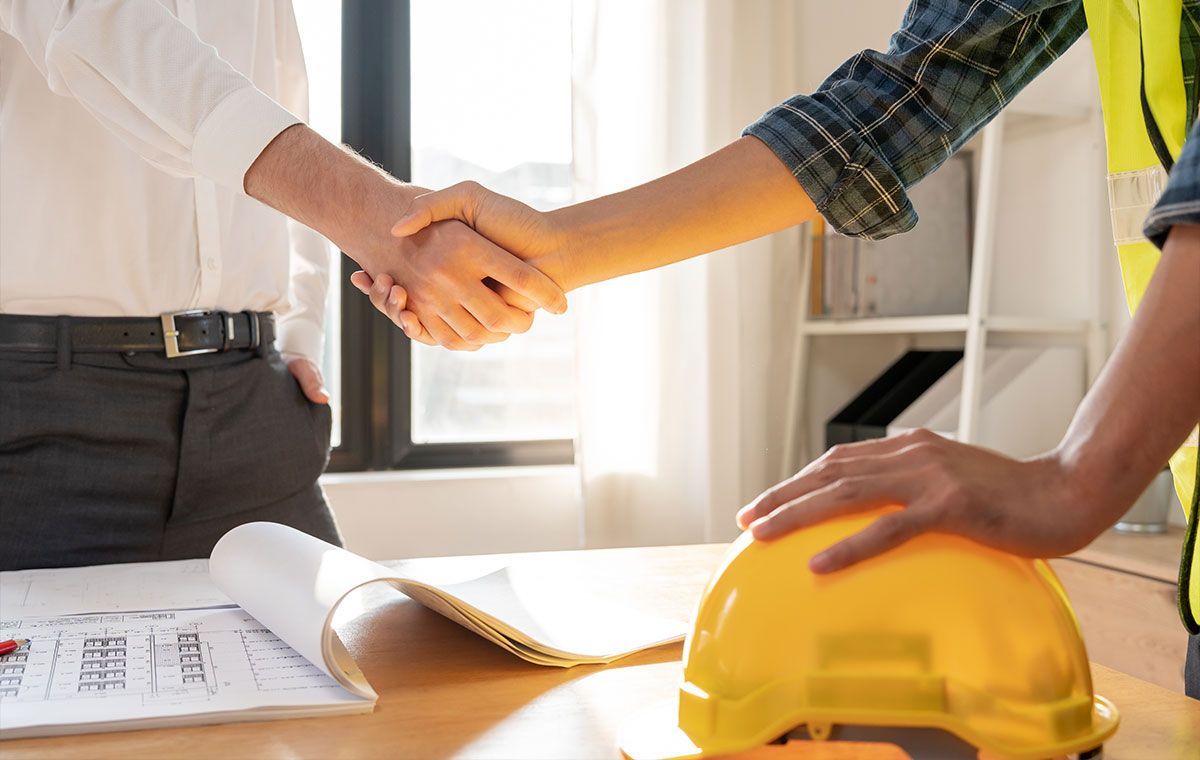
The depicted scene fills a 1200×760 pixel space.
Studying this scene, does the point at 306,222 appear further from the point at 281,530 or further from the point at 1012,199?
the point at 1012,199

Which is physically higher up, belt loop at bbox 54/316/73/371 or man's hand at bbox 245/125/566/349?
man's hand at bbox 245/125/566/349

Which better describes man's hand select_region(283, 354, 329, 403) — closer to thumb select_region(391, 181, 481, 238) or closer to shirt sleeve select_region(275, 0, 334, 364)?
shirt sleeve select_region(275, 0, 334, 364)

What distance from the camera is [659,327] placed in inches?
96.0

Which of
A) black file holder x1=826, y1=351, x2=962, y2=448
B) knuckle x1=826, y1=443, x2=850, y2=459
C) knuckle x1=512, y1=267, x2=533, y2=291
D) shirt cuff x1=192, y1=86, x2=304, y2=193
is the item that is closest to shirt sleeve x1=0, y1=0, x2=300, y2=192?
shirt cuff x1=192, y1=86, x2=304, y2=193

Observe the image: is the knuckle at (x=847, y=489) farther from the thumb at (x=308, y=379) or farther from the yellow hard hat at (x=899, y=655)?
the thumb at (x=308, y=379)

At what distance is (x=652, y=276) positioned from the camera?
242 cm

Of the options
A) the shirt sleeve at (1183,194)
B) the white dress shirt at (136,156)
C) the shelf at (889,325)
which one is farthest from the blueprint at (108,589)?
the shelf at (889,325)

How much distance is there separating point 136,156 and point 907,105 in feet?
3.12

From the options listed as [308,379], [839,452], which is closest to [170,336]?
[308,379]

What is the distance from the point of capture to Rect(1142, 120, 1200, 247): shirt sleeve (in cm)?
54

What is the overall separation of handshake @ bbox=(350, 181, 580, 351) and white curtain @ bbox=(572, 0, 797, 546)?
1023 mm

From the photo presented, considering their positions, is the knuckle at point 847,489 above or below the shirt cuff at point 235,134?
below

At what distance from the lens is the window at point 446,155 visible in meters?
2.48

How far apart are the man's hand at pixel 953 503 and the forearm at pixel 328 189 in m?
0.84
